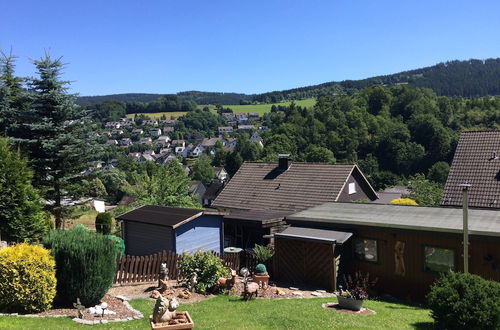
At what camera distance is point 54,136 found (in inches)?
899

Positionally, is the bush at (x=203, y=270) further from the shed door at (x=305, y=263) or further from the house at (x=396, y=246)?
the house at (x=396, y=246)

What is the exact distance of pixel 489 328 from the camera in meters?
9.43

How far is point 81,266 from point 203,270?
402 centimetres

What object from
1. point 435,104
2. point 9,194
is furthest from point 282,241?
point 435,104

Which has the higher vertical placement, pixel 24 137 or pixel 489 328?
pixel 24 137

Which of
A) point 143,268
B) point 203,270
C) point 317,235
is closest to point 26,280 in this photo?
point 143,268

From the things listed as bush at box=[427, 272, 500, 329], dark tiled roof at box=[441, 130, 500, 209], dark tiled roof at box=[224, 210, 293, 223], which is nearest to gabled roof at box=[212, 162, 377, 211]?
dark tiled roof at box=[224, 210, 293, 223]

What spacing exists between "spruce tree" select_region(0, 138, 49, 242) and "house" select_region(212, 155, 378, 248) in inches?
393

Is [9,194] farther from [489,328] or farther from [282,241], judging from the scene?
[489,328]

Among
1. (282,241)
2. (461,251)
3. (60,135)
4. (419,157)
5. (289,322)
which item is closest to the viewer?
(289,322)

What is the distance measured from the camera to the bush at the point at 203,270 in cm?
1390

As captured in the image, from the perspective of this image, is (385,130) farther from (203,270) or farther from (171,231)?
(203,270)

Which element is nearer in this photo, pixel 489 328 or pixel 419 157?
pixel 489 328

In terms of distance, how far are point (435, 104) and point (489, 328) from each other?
11347cm
